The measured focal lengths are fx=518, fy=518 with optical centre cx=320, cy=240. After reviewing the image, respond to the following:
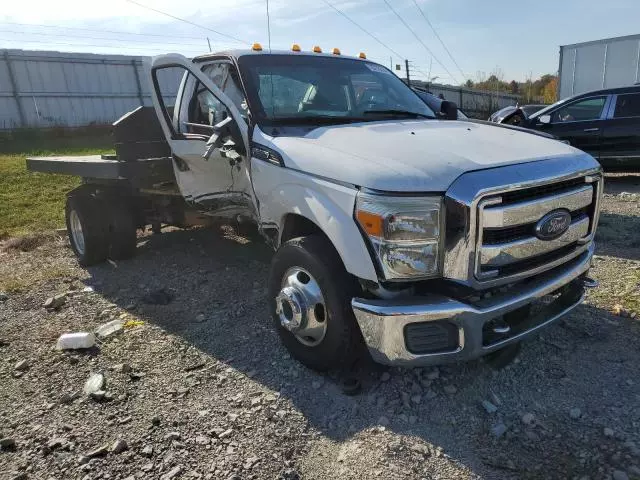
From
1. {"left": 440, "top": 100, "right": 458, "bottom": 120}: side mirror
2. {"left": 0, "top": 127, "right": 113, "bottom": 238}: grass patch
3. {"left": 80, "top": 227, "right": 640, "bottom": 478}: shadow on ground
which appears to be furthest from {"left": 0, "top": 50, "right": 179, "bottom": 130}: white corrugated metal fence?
{"left": 440, "top": 100, "right": 458, "bottom": 120}: side mirror

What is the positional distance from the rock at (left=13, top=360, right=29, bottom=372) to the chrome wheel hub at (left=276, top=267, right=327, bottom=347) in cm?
191

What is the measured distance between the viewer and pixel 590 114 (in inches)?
374

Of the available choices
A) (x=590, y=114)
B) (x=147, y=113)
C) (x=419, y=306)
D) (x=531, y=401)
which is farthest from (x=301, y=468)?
(x=590, y=114)

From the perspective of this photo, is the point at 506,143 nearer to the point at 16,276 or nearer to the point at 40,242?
the point at 16,276

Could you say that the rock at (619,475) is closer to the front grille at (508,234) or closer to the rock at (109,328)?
the front grille at (508,234)

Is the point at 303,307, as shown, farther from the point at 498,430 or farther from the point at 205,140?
the point at 205,140

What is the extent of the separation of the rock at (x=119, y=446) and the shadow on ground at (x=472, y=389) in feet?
2.97

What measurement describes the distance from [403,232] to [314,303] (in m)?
0.78

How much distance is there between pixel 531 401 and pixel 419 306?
3.21ft

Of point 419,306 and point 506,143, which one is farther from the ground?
point 506,143

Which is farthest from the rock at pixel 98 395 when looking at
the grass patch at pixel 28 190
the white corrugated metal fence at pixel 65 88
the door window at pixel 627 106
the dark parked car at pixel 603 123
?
the white corrugated metal fence at pixel 65 88

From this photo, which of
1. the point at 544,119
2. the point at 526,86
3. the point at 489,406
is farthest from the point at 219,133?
the point at 526,86

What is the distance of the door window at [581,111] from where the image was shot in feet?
30.8

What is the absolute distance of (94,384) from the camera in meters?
3.35
